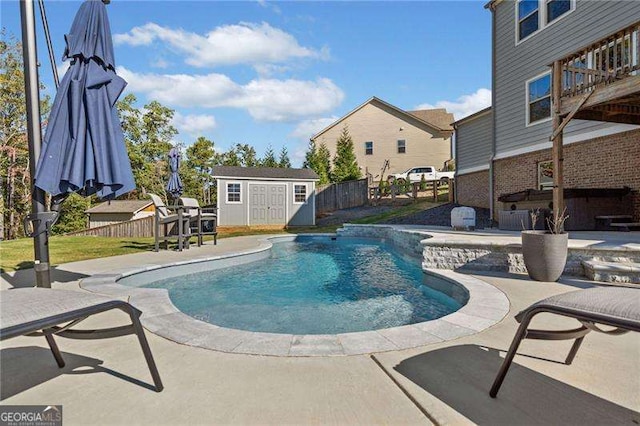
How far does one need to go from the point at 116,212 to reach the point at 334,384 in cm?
2859

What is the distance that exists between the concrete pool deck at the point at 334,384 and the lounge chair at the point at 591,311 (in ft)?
1.00

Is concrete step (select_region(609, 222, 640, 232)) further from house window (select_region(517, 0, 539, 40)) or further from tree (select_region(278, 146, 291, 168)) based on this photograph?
tree (select_region(278, 146, 291, 168))

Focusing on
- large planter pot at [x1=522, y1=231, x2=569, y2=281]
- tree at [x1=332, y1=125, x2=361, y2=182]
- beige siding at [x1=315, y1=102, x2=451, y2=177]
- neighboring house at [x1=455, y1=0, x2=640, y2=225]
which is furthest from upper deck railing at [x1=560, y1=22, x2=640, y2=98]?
beige siding at [x1=315, y1=102, x2=451, y2=177]

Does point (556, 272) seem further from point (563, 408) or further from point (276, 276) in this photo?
point (276, 276)

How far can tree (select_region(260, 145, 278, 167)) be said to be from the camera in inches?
1219

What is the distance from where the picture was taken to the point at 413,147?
2533 centimetres

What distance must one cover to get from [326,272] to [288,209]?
1190 centimetres

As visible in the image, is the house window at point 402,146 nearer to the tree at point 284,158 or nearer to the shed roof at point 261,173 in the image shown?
the shed roof at point 261,173

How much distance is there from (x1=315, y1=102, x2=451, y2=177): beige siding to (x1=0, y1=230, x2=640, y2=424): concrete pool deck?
930 inches

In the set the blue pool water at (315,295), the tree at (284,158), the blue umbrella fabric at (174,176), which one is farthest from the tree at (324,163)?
the blue pool water at (315,295)

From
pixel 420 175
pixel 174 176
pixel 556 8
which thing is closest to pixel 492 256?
pixel 174 176

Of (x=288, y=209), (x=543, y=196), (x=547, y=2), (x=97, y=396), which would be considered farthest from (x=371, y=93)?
(x=97, y=396)

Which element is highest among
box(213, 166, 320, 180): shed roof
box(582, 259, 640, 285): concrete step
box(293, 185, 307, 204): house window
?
box(213, 166, 320, 180): shed roof

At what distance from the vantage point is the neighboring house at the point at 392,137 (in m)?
25.2
